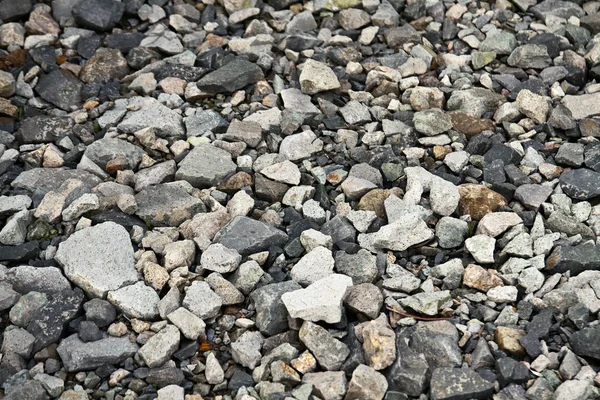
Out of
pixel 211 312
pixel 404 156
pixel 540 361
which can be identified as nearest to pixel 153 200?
pixel 211 312

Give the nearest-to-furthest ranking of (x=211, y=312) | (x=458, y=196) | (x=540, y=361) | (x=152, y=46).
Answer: (x=540, y=361), (x=211, y=312), (x=458, y=196), (x=152, y=46)

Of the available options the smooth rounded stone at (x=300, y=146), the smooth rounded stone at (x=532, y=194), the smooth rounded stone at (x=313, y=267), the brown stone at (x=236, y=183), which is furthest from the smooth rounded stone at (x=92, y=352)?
the smooth rounded stone at (x=532, y=194)

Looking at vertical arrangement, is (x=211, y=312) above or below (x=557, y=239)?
below

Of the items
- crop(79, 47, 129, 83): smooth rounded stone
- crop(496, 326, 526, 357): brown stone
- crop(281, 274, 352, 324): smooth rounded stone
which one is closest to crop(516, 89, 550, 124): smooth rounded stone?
crop(496, 326, 526, 357): brown stone

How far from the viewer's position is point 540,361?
2.89 m

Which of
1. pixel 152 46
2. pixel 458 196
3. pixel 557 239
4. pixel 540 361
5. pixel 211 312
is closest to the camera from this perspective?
pixel 540 361

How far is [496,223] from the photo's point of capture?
3.53m

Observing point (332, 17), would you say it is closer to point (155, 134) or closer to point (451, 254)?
point (155, 134)

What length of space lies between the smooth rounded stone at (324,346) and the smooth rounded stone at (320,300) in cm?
5

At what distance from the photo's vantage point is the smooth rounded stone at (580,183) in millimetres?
3688

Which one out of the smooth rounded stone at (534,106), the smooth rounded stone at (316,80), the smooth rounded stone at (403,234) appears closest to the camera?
the smooth rounded stone at (403,234)

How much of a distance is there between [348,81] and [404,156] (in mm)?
837

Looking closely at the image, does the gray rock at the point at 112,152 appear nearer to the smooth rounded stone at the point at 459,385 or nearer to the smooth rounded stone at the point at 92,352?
the smooth rounded stone at the point at 92,352

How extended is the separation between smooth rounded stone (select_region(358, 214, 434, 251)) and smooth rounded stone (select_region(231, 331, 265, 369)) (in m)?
0.79
